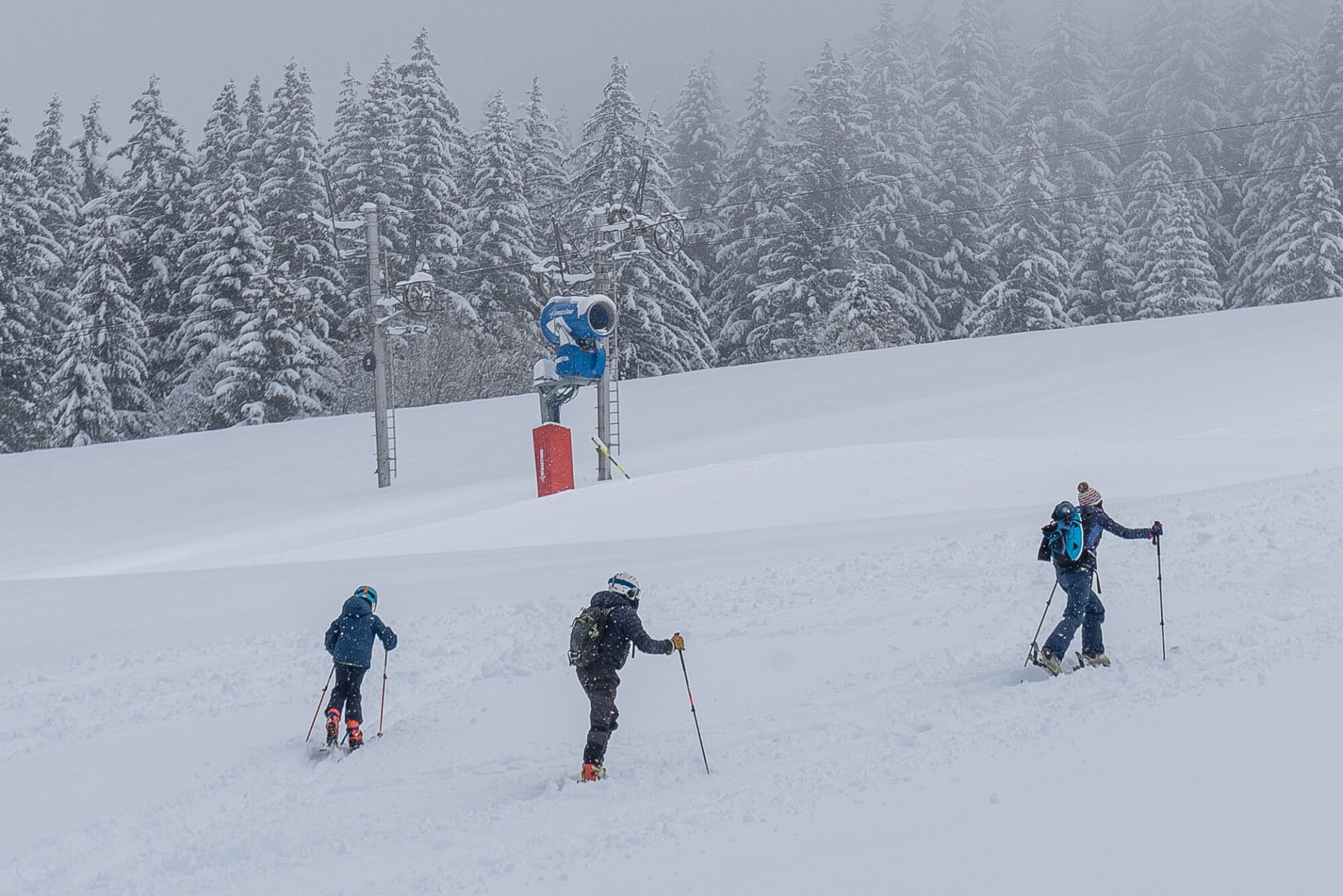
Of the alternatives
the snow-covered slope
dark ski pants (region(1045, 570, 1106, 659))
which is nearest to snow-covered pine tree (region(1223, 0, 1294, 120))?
the snow-covered slope

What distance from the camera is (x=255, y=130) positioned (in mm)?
46031

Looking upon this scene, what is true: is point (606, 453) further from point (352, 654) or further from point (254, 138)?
point (254, 138)

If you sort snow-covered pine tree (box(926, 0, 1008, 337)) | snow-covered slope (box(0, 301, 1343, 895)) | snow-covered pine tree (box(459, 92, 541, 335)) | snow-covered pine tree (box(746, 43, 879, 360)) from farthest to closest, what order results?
snow-covered pine tree (box(926, 0, 1008, 337)) → snow-covered pine tree (box(746, 43, 879, 360)) → snow-covered pine tree (box(459, 92, 541, 335)) → snow-covered slope (box(0, 301, 1343, 895))

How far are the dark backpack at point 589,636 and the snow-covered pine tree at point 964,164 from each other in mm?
41152

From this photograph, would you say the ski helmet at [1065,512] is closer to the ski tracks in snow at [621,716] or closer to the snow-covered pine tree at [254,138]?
the ski tracks in snow at [621,716]

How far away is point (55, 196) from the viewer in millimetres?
45219

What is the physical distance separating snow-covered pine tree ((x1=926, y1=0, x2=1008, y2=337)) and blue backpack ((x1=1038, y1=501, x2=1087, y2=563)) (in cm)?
3863

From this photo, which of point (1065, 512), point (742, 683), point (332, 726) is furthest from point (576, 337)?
point (1065, 512)

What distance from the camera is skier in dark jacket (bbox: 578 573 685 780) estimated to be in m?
7.48

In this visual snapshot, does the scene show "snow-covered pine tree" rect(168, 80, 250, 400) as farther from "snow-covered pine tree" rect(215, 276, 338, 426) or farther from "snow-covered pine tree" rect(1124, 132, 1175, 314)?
"snow-covered pine tree" rect(1124, 132, 1175, 314)

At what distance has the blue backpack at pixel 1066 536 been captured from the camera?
29.6 feet

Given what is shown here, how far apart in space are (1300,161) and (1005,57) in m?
24.6

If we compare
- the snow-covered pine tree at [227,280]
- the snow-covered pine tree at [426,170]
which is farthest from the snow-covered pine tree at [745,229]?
the snow-covered pine tree at [227,280]

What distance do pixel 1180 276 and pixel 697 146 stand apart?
22.6 meters
